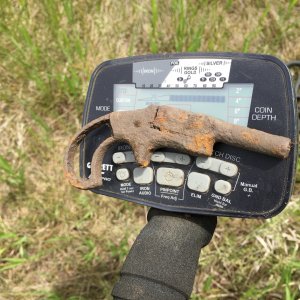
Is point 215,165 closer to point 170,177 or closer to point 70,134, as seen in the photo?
point 170,177

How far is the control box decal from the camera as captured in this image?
0.82 metres

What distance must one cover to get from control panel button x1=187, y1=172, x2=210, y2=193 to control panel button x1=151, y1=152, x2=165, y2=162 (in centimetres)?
7

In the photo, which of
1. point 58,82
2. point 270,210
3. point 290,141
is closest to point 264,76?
point 290,141

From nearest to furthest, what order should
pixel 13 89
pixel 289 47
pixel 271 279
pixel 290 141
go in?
pixel 290 141
pixel 271 279
pixel 289 47
pixel 13 89

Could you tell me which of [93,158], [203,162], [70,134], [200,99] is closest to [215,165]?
[203,162]

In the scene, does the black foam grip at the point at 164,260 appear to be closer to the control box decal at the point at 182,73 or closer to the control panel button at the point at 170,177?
the control panel button at the point at 170,177

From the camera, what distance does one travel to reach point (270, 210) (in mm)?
749

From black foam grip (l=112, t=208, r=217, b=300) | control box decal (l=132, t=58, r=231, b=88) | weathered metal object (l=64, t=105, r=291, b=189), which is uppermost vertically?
control box decal (l=132, t=58, r=231, b=88)

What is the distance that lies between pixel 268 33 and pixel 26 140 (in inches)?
34.5

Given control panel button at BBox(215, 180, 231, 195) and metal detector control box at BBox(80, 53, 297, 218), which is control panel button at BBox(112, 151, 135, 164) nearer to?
metal detector control box at BBox(80, 53, 297, 218)

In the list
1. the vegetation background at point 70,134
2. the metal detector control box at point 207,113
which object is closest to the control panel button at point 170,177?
the metal detector control box at point 207,113

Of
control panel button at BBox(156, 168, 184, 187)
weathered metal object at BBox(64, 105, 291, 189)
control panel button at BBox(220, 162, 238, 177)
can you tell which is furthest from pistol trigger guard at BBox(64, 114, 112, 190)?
control panel button at BBox(220, 162, 238, 177)

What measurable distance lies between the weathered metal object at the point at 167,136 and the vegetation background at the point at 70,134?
45 cm

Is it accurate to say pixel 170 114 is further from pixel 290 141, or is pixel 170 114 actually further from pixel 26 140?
pixel 26 140
